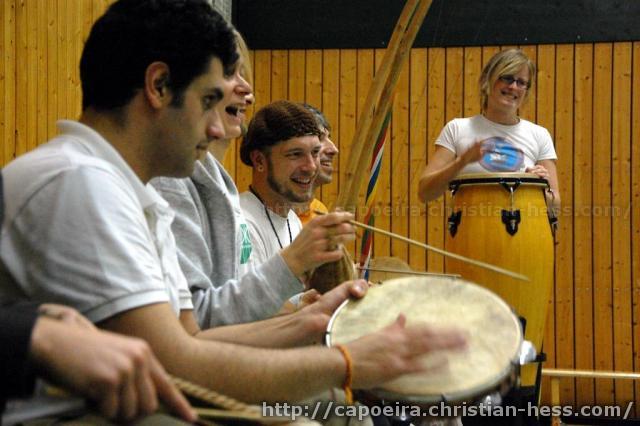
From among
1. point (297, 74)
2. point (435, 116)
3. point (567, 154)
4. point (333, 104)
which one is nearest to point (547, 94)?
point (567, 154)

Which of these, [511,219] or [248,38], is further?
[248,38]

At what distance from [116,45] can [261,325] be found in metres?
0.72

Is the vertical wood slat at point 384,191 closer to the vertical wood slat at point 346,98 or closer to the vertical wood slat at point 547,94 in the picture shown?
the vertical wood slat at point 346,98

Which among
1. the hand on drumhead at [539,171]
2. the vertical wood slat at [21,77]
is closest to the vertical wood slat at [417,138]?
the hand on drumhead at [539,171]

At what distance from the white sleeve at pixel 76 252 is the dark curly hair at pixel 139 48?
23cm

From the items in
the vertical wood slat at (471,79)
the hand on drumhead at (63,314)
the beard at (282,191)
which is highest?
the vertical wood slat at (471,79)

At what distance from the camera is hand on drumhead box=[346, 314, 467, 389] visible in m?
1.30

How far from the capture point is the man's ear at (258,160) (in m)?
2.88

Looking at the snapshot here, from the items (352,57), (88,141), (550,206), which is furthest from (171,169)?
(352,57)

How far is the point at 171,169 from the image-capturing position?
1392 mm

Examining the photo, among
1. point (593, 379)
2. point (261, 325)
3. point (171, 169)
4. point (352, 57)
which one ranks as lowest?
point (593, 379)

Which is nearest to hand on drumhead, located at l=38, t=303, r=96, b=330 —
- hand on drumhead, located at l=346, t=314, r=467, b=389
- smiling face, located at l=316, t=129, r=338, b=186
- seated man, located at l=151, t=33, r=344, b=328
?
hand on drumhead, located at l=346, t=314, r=467, b=389

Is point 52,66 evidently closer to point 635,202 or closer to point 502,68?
point 502,68

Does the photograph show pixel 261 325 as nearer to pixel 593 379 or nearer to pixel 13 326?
pixel 13 326
